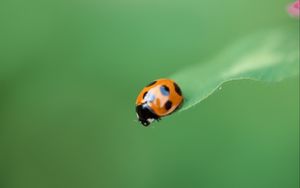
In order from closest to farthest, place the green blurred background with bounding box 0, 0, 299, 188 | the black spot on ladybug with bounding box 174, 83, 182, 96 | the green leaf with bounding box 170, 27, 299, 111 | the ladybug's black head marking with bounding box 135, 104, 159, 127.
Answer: the green leaf with bounding box 170, 27, 299, 111 < the black spot on ladybug with bounding box 174, 83, 182, 96 < the ladybug's black head marking with bounding box 135, 104, 159, 127 < the green blurred background with bounding box 0, 0, 299, 188

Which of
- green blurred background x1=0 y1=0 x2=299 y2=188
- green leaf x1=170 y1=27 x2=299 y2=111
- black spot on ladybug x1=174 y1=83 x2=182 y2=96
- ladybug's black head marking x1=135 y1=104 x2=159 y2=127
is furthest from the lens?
green blurred background x1=0 y1=0 x2=299 y2=188

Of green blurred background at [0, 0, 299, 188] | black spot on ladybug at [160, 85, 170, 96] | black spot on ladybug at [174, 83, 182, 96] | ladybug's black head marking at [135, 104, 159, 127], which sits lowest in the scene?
black spot on ladybug at [174, 83, 182, 96]

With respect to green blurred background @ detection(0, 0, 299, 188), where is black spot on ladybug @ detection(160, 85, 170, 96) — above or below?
below

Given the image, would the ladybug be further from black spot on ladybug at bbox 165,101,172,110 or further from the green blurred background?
the green blurred background

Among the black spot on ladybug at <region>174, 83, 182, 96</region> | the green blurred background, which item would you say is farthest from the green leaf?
the green blurred background

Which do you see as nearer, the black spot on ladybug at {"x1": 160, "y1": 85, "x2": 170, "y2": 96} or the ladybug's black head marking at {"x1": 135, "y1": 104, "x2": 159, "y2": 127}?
the black spot on ladybug at {"x1": 160, "y1": 85, "x2": 170, "y2": 96}

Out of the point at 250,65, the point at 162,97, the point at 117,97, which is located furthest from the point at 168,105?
the point at 117,97

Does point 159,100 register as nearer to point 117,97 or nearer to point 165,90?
point 165,90

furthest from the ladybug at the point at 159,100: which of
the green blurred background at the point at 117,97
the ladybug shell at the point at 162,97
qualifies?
the green blurred background at the point at 117,97
